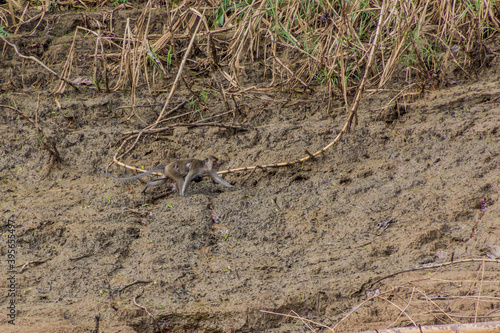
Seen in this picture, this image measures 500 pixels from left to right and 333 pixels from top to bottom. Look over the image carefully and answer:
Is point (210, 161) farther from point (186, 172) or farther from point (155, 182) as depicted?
point (155, 182)

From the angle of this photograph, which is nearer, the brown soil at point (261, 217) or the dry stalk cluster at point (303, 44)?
the brown soil at point (261, 217)

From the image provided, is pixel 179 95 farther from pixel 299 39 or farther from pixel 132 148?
pixel 299 39

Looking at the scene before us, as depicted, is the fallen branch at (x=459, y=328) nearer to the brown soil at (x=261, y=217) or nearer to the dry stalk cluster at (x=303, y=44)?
the brown soil at (x=261, y=217)

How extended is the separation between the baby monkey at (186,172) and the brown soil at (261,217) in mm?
144

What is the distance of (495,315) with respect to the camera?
2896 mm

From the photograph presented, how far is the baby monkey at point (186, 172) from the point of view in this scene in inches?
202

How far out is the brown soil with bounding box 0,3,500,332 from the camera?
342 cm

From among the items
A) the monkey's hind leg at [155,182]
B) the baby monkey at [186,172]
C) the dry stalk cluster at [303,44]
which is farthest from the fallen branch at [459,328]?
the monkey's hind leg at [155,182]

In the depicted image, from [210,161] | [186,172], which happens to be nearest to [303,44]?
[210,161]

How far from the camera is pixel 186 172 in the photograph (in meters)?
5.16

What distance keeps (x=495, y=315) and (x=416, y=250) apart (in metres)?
0.99

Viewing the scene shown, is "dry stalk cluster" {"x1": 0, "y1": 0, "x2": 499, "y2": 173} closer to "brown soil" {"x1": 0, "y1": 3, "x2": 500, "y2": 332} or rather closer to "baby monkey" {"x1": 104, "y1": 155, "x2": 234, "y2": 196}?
"brown soil" {"x1": 0, "y1": 3, "x2": 500, "y2": 332}

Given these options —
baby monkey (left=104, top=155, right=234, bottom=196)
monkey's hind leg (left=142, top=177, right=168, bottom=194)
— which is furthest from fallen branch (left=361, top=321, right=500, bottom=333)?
monkey's hind leg (left=142, top=177, right=168, bottom=194)

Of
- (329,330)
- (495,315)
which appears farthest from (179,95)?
(495,315)
